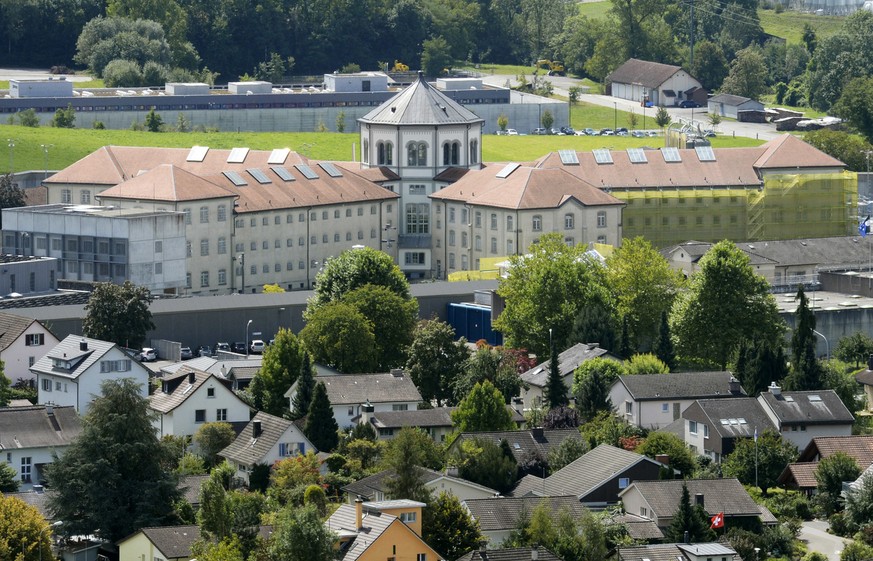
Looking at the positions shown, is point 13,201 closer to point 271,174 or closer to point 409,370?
point 271,174

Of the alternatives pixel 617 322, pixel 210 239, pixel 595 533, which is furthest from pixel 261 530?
pixel 210 239

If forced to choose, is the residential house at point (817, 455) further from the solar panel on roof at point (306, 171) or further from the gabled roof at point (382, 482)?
the solar panel on roof at point (306, 171)

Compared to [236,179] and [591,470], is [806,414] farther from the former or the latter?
[236,179]

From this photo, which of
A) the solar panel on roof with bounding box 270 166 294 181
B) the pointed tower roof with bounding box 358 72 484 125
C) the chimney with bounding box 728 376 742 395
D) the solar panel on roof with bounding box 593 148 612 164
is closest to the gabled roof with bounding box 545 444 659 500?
the chimney with bounding box 728 376 742 395

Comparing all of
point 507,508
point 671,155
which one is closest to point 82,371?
point 507,508

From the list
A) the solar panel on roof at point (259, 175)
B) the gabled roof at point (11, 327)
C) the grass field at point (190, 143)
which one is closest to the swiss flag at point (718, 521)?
the gabled roof at point (11, 327)

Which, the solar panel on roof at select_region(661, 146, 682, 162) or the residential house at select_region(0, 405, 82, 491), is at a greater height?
the solar panel on roof at select_region(661, 146, 682, 162)

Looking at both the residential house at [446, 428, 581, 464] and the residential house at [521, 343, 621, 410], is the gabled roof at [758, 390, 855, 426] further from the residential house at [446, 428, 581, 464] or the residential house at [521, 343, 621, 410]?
the residential house at [521, 343, 621, 410]
